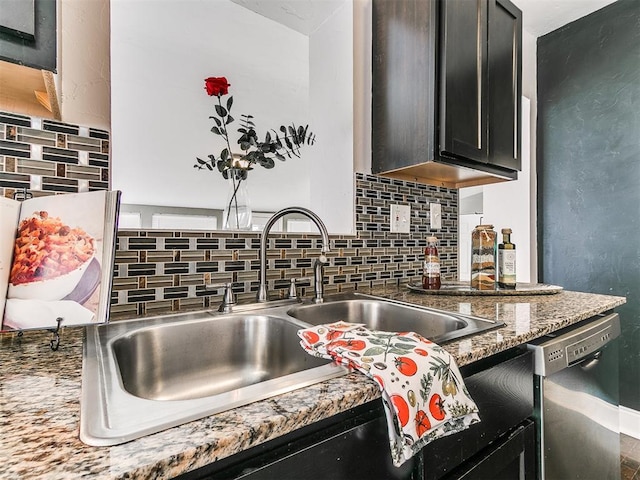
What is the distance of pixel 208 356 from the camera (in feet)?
2.98

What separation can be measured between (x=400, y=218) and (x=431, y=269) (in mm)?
313

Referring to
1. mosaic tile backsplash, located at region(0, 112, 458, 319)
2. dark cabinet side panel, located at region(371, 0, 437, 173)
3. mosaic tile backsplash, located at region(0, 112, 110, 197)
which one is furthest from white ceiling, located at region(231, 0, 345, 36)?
mosaic tile backsplash, located at region(0, 112, 110, 197)

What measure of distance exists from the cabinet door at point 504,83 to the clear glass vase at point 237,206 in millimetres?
1056

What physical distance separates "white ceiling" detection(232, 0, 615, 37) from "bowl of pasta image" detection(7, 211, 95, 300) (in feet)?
4.62

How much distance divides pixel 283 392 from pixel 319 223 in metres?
0.66

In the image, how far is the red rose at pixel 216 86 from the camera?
1472mm

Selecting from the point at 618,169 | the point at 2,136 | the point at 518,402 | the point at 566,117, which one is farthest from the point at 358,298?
the point at 566,117

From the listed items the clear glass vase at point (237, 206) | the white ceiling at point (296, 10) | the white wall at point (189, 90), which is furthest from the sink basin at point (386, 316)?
the white ceiling at point (296, 10)

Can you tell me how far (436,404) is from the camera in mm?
541

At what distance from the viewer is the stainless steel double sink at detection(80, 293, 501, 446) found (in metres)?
0.58

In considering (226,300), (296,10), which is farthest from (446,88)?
(226,300)

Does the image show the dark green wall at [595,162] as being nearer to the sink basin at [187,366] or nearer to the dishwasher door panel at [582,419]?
the dishwasher door panel at [582,419]

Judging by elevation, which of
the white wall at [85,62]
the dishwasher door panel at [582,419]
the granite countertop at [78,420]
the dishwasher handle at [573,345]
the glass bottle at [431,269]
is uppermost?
the white wall at [85,62]

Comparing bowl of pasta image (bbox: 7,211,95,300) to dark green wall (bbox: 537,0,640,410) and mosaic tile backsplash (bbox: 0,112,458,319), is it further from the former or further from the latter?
dark green wall (bbox: 537,0,640,410)
